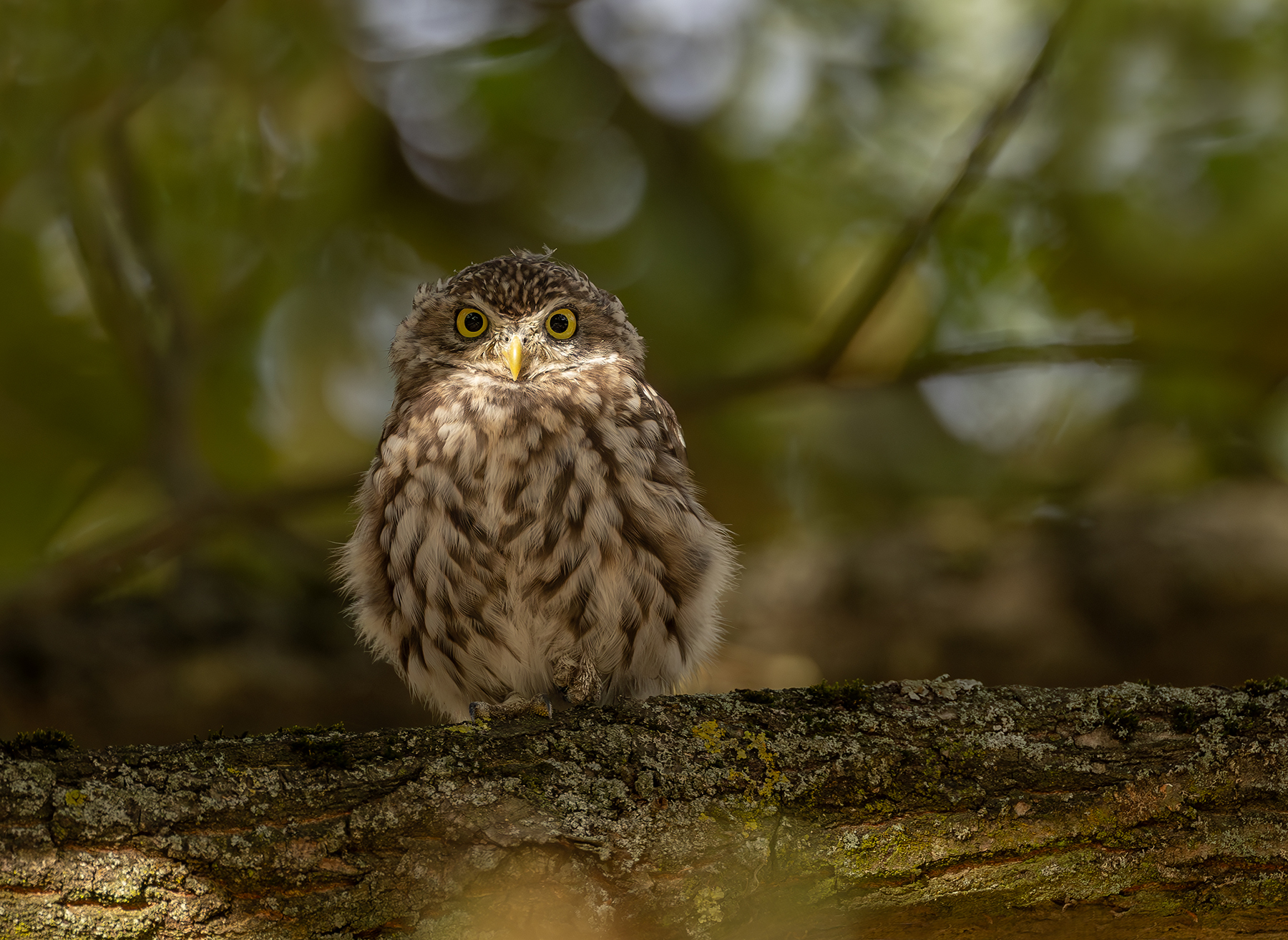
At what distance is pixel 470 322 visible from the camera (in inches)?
161

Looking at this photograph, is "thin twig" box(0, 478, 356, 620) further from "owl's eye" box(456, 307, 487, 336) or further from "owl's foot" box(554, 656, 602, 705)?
"owl's foot" box(554, 656, 602, 705)

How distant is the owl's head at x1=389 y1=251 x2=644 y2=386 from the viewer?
3965 mm

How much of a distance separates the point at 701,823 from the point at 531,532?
1.35 metres

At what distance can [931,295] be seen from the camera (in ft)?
14.3

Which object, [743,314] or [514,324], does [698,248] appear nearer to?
[743,314]

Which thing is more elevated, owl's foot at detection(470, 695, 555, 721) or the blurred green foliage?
the blurred green foliage

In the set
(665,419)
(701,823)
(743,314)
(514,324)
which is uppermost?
(743,314)

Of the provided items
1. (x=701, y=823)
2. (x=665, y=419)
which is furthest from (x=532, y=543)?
(x=701, y=823)

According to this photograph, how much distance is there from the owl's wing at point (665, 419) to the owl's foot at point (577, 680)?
0.76 meters

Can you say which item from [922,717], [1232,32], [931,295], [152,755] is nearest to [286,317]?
[931,295]

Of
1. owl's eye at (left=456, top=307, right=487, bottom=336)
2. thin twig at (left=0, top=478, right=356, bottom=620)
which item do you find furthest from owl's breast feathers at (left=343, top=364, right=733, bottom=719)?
thin twig at (left=0, top=478, right=356, bottom=620)

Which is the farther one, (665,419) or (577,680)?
(665,419)

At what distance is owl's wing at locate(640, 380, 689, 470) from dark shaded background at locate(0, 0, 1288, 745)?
1.45 feet

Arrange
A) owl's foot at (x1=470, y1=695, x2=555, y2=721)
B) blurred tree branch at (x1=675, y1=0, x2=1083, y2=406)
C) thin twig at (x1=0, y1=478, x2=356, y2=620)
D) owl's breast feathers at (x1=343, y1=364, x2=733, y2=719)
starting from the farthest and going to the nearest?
blurred tree branch at (x1=675, y1=0, x2=1083, y2=406) → thin twig at (x1=0, y1=478, x2=356, y2=620) → owl's breast feathers at (x1=343, y1=364, x2=733, y2=719) → owl's foot at (x1=470, y1=695, x2=555, y2=721)
